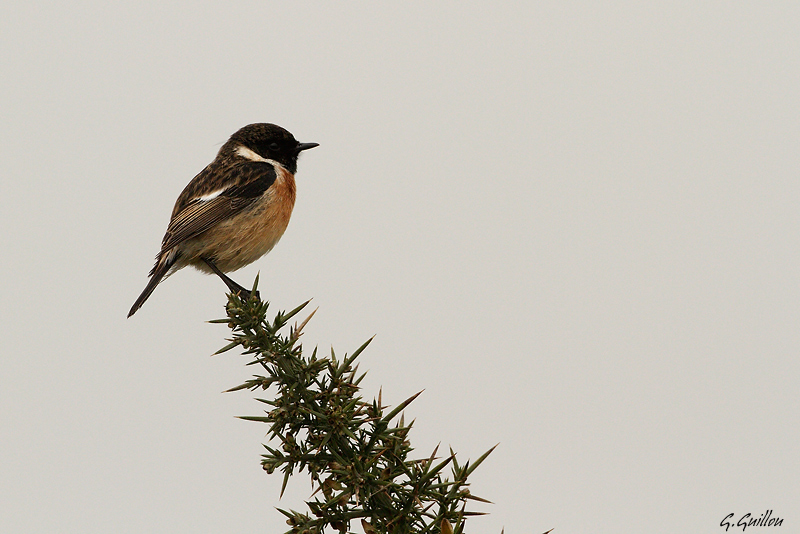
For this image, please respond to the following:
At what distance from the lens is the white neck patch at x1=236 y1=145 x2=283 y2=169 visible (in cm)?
845

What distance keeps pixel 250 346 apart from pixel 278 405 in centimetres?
43

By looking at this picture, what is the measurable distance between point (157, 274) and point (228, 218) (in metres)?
0.89

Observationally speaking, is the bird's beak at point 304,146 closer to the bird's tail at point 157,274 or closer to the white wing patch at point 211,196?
the white wing patch at point 211,196

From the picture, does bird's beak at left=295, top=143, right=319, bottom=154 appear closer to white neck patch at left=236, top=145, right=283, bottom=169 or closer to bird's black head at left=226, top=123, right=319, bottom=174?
bird's black head at left=226, top=123, right=319, bottom=174

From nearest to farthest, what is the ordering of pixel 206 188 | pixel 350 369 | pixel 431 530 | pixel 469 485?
pixel 431 530, pixel 469 485, pixel 350 369, pixel 206 188

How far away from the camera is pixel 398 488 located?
289cm

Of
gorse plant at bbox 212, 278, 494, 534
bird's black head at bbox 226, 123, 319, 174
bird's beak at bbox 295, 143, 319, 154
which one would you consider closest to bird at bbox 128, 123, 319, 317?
bird's beak at bbox 295, 143, 319, 154

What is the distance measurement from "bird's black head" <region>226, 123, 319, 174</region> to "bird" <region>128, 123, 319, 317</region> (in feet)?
0.45

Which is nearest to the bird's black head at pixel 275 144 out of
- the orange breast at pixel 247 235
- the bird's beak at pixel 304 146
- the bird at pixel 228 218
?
the bird's beak at pixel 304 146

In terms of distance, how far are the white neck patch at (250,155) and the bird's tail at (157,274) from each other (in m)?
1.75

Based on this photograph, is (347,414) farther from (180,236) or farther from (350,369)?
(180,236)

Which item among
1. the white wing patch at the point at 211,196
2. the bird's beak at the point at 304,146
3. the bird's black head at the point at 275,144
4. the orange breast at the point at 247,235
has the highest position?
the bird's black head at the point at 275,144

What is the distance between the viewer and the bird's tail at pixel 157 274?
6.58 m

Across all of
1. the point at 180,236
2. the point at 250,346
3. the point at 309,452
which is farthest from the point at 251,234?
the point at 309,452
